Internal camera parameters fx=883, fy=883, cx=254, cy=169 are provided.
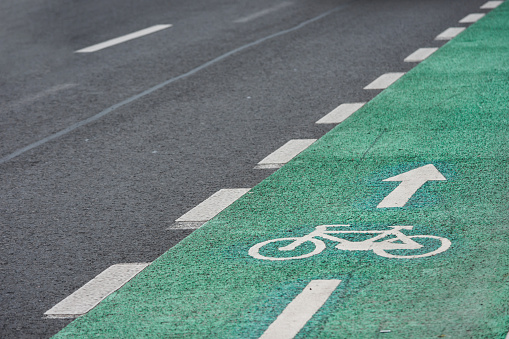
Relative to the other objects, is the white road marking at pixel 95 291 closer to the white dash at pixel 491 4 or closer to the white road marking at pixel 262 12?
the white road marking at pixel 262 12

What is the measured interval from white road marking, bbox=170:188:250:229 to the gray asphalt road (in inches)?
3.6

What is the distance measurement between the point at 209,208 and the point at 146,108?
10.1ft

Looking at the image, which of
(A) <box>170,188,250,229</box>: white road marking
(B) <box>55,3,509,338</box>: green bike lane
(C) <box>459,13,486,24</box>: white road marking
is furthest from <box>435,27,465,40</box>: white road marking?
(A) <box>170,188,250,229</box>: white road marking

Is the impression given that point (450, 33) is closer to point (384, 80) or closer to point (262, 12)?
point (384, 80)

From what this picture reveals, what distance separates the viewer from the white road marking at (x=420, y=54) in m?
9.88

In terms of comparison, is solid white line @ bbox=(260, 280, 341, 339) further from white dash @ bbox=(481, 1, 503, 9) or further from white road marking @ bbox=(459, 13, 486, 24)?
white dash @ bbox=(481, 1, 503, 9)

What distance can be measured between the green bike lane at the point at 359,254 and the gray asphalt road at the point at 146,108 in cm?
31

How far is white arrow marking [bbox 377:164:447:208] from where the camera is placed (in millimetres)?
5277

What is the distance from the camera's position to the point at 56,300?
13.8ft

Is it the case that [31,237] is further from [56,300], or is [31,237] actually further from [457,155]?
[457,155]

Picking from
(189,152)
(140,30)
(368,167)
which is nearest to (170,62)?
(140,30)

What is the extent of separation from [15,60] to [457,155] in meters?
6.67

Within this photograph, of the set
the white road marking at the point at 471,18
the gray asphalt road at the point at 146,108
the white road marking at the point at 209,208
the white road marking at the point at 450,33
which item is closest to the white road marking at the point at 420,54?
the gray asphalt road at the point at 146,108

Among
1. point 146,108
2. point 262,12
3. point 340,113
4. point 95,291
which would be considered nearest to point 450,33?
point 262,12
